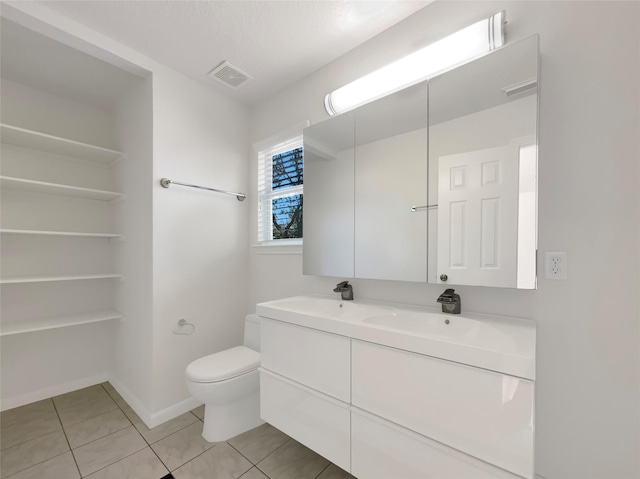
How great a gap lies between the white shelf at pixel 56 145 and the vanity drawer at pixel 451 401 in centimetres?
246

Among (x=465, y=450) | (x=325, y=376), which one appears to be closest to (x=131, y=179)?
(x=325, y=376)

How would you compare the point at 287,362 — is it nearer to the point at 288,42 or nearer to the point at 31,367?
the point at 288,42

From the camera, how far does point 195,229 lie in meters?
2.15

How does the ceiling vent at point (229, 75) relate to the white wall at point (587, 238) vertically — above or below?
above

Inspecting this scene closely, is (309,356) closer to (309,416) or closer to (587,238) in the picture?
(309,416)

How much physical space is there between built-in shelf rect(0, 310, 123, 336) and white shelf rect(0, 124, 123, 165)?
1.32m

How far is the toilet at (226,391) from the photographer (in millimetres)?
1627

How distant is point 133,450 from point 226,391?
0.63m

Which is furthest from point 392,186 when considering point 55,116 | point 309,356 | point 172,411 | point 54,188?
point 55,116

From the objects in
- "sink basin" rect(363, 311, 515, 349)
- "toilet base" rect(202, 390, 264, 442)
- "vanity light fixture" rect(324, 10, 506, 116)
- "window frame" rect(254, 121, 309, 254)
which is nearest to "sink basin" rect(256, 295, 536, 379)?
"sink basin" rect(363, 311, 515, 349)

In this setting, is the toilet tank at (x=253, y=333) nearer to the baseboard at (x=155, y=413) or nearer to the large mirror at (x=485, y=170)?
the baseboard at (x=155, y=413)

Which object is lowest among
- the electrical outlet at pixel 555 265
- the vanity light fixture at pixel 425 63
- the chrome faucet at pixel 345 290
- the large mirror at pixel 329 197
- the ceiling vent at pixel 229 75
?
the chrome faucet at pixel 345 290

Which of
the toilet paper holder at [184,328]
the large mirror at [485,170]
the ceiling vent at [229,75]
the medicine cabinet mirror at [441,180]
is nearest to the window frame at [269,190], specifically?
the medicine cabinet mirror at [441,180]

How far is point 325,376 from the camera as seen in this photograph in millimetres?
1260
